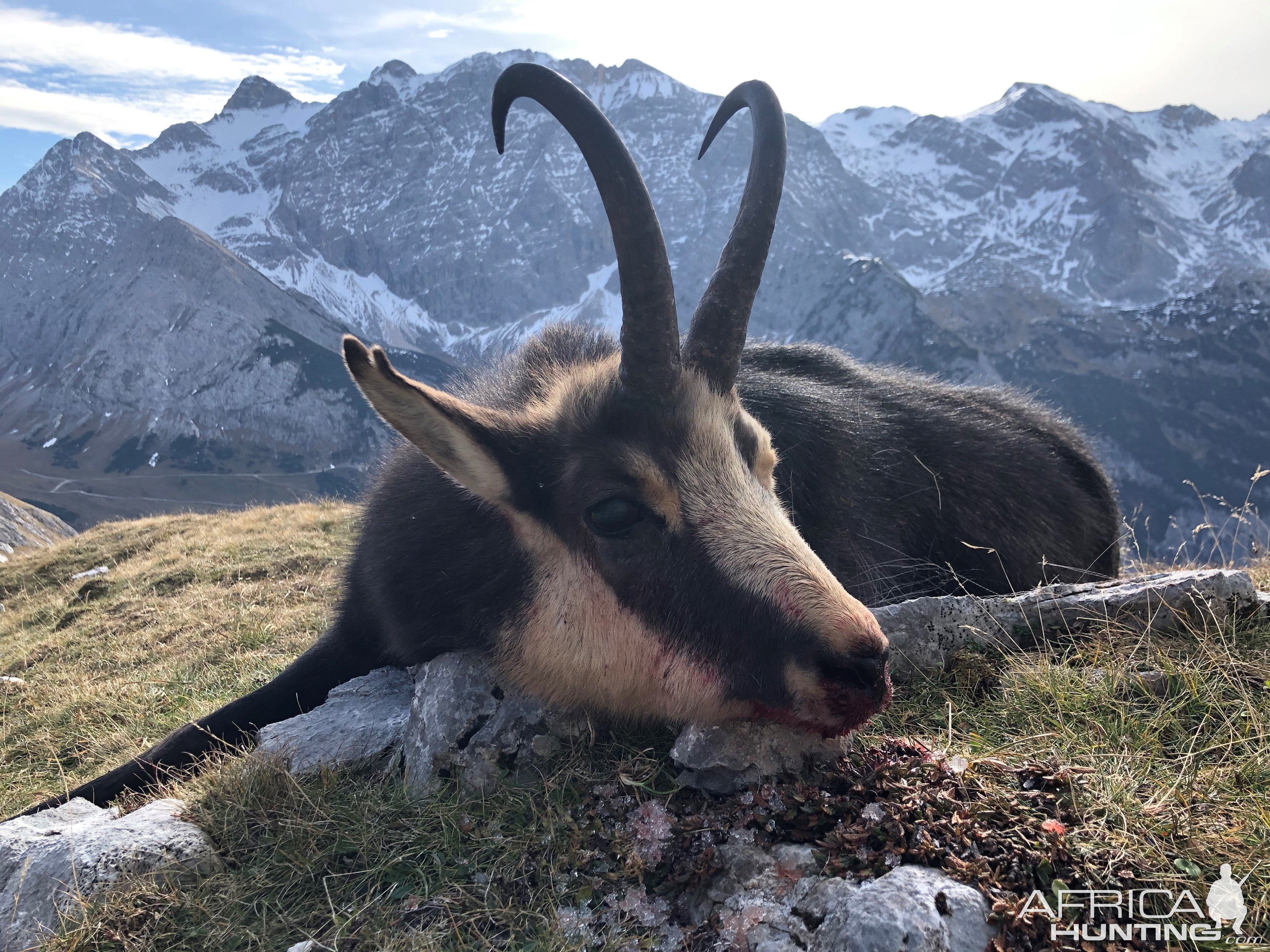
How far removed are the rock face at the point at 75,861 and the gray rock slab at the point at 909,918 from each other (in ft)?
9.98

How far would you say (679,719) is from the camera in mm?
3750

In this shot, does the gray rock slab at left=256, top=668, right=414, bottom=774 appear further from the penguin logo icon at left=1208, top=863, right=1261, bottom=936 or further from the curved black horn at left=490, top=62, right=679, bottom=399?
the penguin logo icon at left=1208, top=863, right=1261, bottom=936

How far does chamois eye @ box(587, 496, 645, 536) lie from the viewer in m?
3.76

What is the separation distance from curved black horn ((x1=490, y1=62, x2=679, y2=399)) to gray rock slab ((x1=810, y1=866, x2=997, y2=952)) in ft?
7.98

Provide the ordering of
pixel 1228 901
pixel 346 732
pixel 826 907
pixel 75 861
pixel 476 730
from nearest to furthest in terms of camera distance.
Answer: pixel 1228 901, pixel 826 907, pixel 75 861, pixel 476 730, pixel 346 732

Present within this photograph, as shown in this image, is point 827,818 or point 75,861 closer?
point 827,818

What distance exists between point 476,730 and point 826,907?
2160mm

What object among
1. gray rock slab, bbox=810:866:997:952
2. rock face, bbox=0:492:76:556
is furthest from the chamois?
rock face, bbox=0:492:76:556

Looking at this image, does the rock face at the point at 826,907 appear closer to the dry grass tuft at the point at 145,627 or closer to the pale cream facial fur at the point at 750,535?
the pale cream facial fur at the point at 750,535

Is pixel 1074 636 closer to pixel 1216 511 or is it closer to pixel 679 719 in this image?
pixel 679 719

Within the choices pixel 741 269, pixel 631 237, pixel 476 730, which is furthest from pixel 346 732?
pixel 741 269

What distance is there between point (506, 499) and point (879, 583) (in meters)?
2.88

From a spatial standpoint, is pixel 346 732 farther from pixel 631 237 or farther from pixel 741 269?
pixel 741 269

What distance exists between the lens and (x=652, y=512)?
3.74m
